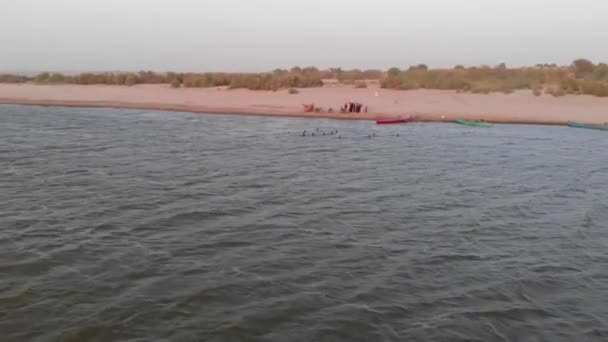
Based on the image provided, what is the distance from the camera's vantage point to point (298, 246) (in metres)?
10.6

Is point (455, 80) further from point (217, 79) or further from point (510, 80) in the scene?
point (217, 79)

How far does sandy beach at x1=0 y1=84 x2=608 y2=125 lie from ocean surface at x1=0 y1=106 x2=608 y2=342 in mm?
15632

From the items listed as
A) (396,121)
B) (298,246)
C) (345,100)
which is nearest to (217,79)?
(345,100)

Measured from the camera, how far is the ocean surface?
7.52 metres

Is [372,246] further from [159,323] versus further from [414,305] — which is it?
[159,323]

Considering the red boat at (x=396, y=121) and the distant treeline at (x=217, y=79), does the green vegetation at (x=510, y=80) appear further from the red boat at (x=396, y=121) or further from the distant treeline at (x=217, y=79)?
the red boat at (x=396, y=121)

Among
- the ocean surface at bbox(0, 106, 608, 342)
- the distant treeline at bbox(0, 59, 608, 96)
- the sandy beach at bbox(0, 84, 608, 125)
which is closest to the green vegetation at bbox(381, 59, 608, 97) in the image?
the distant treeline at bbox(0, 59, 608, 96)

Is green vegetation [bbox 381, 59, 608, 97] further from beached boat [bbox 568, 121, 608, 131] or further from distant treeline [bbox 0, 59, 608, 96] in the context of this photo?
beached boat [bbox 568, 121, 608, 131]

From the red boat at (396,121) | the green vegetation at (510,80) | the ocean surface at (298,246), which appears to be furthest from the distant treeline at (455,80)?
the ocean surface at (298,246)

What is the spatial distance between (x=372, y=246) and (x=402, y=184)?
236 inches

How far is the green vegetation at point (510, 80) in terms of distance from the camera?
46.3 metres

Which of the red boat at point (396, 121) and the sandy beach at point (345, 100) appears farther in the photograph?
the sandy beach at point (345, 100)

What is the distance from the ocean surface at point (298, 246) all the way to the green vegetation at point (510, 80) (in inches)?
1142

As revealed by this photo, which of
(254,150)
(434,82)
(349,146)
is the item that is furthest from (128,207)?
(434,82)
